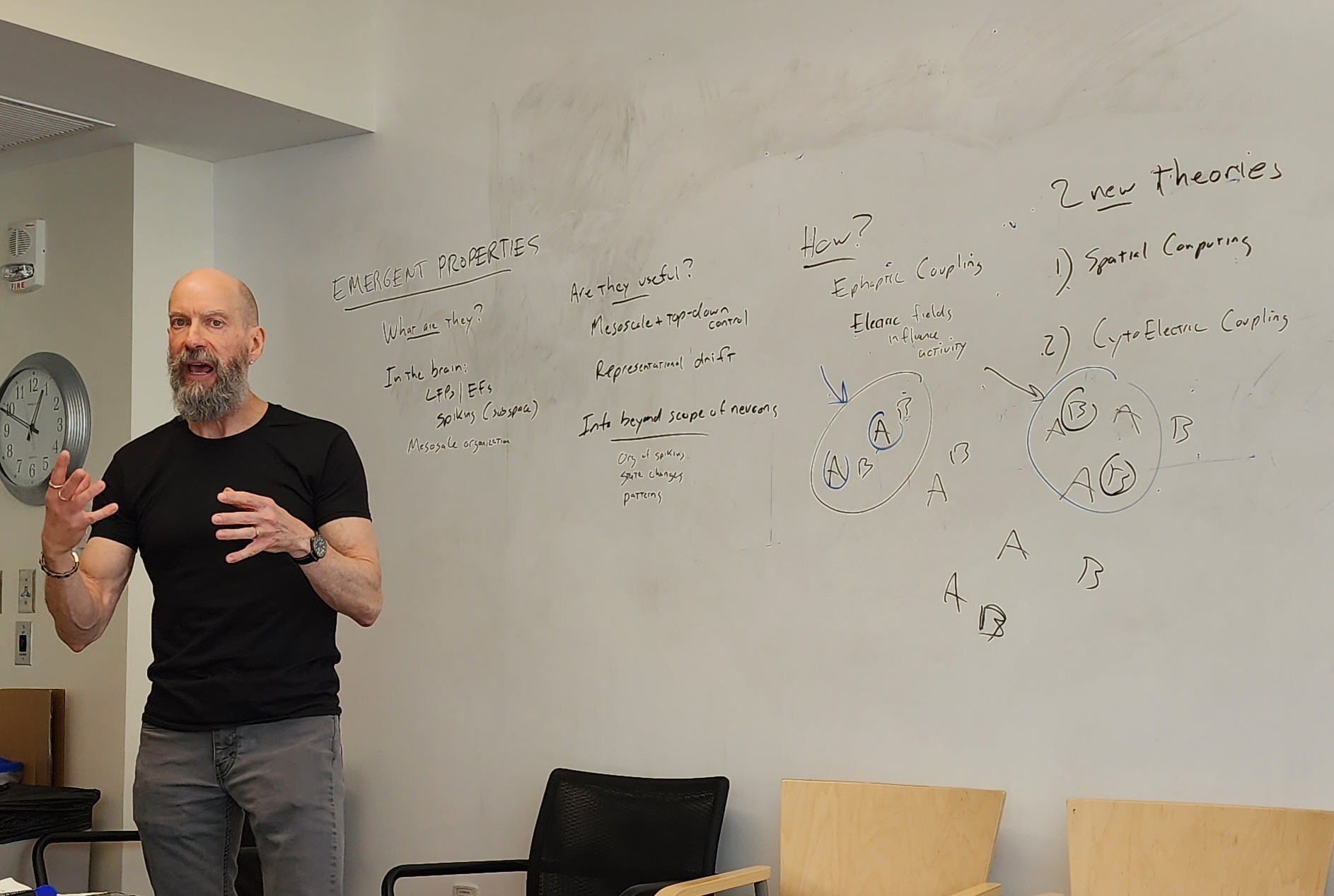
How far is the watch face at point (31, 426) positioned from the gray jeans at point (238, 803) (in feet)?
6.26

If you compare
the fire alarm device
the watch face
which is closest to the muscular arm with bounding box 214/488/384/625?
the watch face

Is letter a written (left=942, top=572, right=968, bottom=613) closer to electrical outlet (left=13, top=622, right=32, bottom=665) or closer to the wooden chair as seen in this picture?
the wooden chair

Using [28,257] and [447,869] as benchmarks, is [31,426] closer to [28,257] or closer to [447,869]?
[28,257]

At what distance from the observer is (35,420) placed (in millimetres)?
4211

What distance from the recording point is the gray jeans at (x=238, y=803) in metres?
2.54

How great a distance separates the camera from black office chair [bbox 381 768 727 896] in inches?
122

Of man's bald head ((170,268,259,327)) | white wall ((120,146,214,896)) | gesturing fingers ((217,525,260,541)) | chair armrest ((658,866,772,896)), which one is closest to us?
gesturing fingers ((217,525,260,541))

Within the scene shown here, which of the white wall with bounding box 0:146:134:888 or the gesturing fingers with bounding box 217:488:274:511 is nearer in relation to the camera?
the gesturing fingers with bounding box 217:488:274:511

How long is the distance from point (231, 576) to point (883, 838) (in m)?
1.51

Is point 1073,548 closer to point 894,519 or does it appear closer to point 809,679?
point 894,519

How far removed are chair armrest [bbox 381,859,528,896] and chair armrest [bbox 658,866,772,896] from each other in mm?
524

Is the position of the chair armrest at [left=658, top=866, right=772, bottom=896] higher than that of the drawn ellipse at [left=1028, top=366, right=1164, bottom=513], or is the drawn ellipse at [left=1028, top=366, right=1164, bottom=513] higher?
the drawn ellipse at [left=1028, top=366, right=1164, bottom=513]

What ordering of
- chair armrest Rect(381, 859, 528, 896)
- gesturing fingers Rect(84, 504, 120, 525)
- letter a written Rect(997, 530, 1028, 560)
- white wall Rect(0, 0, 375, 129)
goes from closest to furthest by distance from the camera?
gesturing fingers Rect(84, 504, 120, 525) → letter a written Rect(997, 530, 1028, 560) → chair armrest Rect(381, 859, 528, 896) → white wall Rect(0, 0, 375, 129)

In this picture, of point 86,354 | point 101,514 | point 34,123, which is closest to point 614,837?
point 101,514
